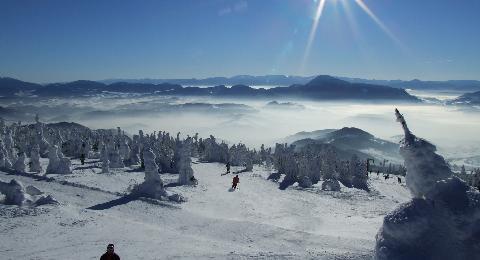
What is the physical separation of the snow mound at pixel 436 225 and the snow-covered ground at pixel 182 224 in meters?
10.2

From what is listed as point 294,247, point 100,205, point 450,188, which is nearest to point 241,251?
point 294,247

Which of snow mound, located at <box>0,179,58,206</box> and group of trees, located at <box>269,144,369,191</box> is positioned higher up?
snow mound, located at <box>0,179,58,206</box>

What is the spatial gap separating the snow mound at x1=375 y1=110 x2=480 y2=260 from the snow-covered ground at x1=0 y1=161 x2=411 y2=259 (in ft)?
33.4

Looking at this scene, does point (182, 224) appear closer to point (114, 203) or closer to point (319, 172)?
point (114, 203)

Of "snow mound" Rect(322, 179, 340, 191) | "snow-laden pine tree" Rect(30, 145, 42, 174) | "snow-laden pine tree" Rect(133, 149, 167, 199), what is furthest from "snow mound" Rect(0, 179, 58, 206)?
"snow mound" Rect(322, 179, 340, 191)

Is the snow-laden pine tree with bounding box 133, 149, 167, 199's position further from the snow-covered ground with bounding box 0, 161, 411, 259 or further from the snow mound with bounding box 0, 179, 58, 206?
the snow mound with bounding box 0, 179, 58, 206

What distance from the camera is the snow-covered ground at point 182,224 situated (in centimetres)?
3016

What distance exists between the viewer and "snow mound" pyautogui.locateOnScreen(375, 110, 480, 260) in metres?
19.8

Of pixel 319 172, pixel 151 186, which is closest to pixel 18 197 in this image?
pixel 151 186

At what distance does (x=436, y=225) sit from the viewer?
2006 centimetres

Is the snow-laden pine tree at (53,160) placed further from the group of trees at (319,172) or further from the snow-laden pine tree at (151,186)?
the group of trees at (319,172)

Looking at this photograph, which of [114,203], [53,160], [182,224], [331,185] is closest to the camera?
[182,224]

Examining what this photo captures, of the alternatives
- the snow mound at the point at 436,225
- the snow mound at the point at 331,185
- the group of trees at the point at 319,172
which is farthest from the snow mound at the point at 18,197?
the snow mound at the point at 331,185

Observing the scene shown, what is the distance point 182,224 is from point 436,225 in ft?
83.6
